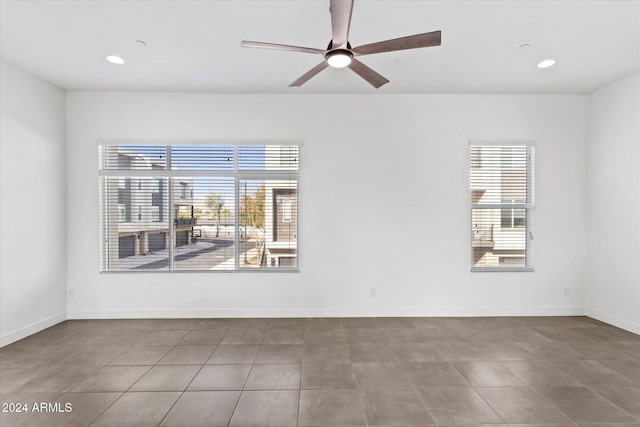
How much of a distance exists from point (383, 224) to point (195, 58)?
9.85 feet

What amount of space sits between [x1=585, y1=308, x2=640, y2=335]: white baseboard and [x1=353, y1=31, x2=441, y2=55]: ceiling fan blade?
4.13 meters

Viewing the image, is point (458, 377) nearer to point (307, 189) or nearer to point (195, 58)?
point (307, 189)

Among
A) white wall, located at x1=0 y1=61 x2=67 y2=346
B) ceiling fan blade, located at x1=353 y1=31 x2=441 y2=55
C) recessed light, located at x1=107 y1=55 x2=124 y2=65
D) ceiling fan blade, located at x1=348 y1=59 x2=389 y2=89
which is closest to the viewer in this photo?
ceiling fan blade, located at x1=353 y1=31 x2=441 y2=55

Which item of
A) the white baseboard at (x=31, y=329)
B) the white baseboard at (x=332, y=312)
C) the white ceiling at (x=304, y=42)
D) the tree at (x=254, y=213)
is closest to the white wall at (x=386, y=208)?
the white baseboard at (x=332, y=312)

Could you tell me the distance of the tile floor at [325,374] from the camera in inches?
86.8

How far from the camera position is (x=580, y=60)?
3.39 meters

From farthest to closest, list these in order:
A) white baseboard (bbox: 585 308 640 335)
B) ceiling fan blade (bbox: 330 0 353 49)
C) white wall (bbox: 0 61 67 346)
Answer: white baseboard (bbox: 585 308 640 335), white wall (bbox: 0 61 67 346), ceiling fan blade (bbox: 330 0 353 49)

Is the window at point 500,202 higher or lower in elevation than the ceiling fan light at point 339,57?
lower

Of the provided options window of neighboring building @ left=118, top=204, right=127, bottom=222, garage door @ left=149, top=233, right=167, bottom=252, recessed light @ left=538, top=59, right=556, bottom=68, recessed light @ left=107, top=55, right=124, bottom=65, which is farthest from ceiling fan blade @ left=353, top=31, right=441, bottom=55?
window of neighboring building @ left=118, top=204, right=127, bottom=222

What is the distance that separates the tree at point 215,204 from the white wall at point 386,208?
2.63ft

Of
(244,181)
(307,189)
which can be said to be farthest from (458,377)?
(244,181)

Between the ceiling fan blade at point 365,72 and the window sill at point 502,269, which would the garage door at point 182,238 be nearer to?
the ceiling fan blade at point 365,72

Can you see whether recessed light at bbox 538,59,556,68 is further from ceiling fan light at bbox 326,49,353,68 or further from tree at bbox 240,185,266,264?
tree at bbox 240,185,266,264

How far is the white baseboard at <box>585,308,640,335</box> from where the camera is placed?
3737mm
